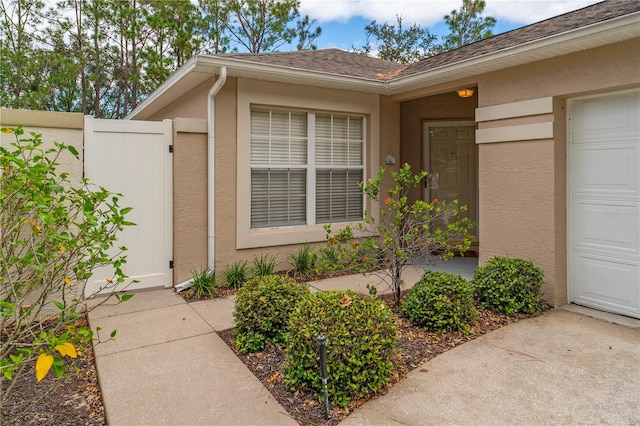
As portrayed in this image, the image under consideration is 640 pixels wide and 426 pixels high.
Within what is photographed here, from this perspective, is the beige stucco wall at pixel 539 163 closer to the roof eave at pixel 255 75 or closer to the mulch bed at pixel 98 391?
the mulch bed at pixel 98 391

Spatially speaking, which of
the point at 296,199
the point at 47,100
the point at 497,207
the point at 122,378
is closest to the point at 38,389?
the point at 122,378

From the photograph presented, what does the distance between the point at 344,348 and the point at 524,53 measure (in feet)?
12.8

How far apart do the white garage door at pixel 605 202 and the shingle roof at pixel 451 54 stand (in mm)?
887

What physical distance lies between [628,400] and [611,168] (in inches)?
101

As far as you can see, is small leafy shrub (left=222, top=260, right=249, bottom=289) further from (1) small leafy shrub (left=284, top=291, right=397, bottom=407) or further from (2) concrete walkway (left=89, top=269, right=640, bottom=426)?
(1) small leafy shrub (left=284, top=291, right=397, bottom=407)

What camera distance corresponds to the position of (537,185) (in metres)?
4.83

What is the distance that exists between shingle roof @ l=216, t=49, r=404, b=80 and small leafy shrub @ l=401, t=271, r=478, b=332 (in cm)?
354

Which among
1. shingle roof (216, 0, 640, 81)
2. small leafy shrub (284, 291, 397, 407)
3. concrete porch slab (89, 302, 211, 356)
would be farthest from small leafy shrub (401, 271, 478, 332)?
shingle roof (216, 0, 640, 81)

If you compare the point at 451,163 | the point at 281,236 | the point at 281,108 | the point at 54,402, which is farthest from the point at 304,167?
the point at 54,402

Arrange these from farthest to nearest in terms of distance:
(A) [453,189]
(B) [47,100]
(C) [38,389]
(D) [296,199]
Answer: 1. (B) [47,100]
2. (A) [453,189]
3. (D) [296,199]
4. (C) [38,389]

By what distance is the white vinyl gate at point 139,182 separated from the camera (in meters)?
4.98

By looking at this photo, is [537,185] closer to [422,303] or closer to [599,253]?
[599,253]

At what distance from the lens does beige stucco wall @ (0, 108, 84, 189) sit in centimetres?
416

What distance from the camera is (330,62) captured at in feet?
23.4
